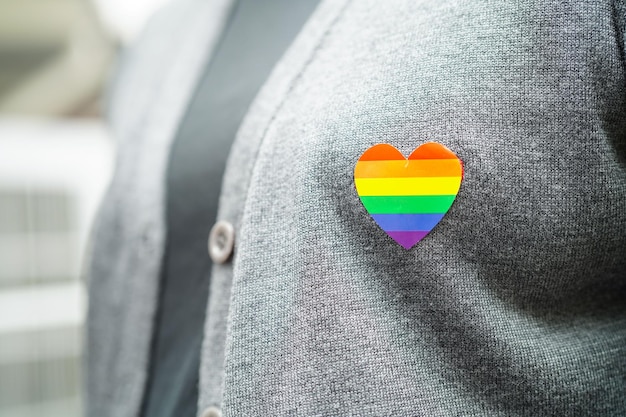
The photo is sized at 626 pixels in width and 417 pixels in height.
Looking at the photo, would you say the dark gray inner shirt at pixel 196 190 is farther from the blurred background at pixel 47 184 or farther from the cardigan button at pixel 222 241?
the blurred background at pixel 47 184

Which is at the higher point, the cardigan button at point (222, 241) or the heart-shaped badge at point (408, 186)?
the heart-shaped badge at point (408, 186)

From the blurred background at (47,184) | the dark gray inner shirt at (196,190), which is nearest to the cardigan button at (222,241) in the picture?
the dark gray inner shirt at (196,190)

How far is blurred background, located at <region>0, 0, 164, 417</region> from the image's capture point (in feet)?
7.29

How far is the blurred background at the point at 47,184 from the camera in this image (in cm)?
222

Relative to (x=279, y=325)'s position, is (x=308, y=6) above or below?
above

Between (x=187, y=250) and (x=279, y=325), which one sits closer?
(x=279, y=325)

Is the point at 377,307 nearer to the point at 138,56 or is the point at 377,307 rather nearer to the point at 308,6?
the point at 308,6

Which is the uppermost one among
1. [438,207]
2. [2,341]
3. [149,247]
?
[438,207]

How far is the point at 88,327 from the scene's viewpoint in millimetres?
739

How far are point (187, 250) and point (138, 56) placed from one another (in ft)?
1.35

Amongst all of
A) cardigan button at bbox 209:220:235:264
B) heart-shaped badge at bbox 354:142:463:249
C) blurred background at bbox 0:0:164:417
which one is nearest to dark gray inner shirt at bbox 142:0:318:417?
cardigan button at bbox 209:220:235:264

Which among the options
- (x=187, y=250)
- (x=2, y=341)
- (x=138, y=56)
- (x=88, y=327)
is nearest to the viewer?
(x=187, y=250)

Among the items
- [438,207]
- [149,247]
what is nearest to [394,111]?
[438,207]

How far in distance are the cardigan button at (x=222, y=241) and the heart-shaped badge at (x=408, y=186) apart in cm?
12
